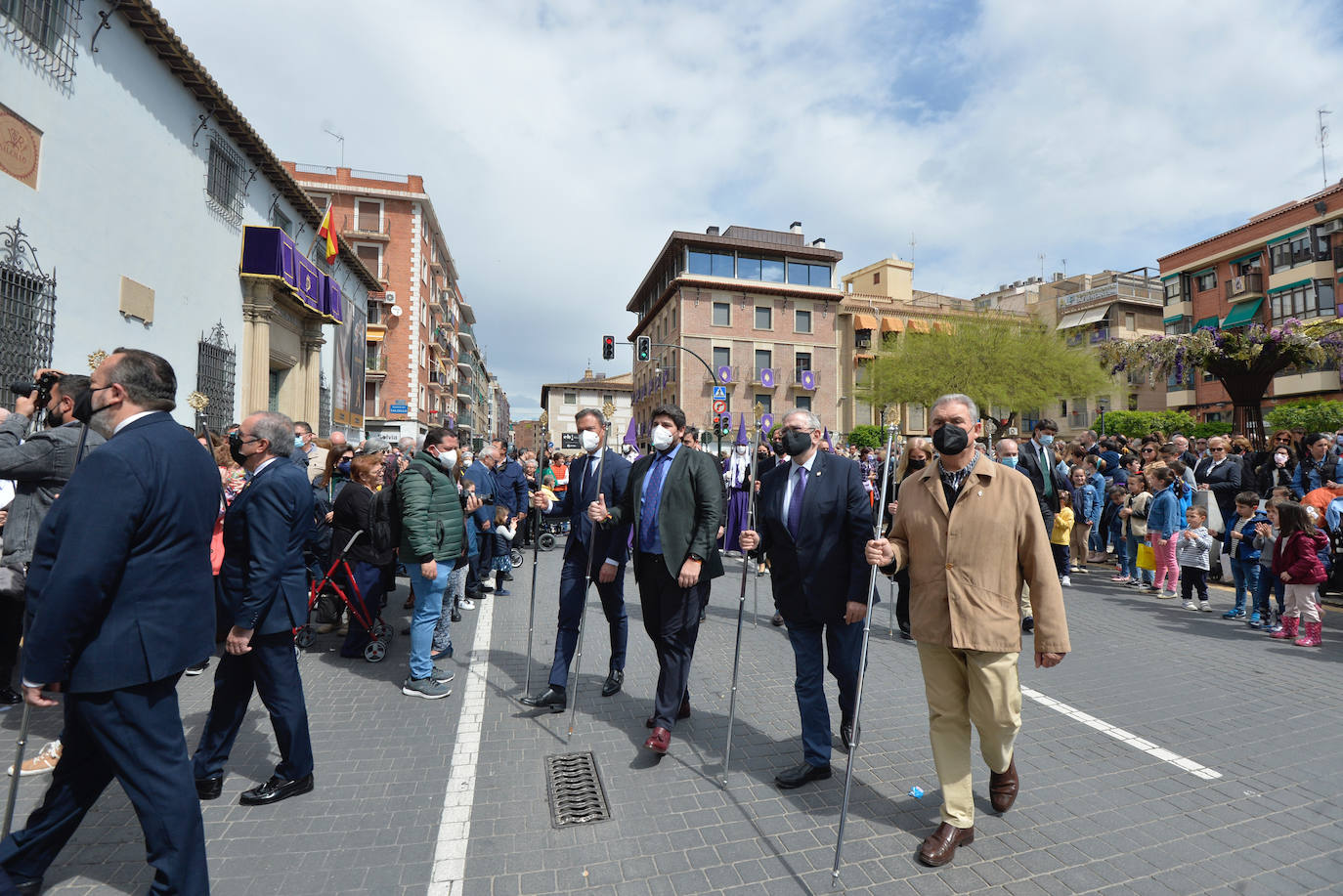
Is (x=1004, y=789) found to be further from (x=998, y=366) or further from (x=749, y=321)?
(x=749, y=321)

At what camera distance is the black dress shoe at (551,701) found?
15.8 ft

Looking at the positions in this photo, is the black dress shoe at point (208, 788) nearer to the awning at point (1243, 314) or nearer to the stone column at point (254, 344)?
the stone column at point (254, 344)

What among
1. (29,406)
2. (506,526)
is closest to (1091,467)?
(506,526)

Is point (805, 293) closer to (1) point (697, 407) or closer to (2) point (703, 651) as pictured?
(1) point (697, 407)

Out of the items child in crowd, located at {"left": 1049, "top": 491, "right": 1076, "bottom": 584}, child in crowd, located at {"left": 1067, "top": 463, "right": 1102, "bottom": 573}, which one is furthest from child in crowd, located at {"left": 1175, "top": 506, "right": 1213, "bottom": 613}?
child in crowd, located at {"left": 1067, "top": 463, "right": 1102, "bottom": 573}

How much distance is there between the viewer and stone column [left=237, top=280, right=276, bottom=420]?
15.3 meters

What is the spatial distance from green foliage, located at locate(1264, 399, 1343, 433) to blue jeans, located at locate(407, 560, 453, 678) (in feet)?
93.7

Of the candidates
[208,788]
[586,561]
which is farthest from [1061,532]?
[208,788]

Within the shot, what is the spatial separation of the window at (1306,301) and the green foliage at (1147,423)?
5.91 m

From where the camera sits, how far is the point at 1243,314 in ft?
121

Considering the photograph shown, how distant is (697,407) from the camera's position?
152ft

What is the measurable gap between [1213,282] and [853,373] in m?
21.4

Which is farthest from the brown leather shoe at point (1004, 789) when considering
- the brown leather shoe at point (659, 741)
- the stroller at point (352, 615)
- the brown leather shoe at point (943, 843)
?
the stroller at point (352, 615)

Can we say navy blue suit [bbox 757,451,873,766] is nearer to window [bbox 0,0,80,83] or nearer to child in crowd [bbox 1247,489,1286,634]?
child in crowd [bbox 1247,489,1286,634]
